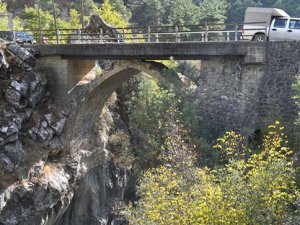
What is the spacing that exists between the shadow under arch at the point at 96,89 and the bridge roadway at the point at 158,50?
976mm

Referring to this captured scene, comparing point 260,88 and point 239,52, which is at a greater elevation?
point 239,52

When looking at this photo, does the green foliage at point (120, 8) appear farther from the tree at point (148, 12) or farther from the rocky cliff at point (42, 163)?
the rocky cliff at point (42, 163)

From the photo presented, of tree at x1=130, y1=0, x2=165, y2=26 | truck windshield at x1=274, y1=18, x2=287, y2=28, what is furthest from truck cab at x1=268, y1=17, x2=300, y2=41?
tree at x1=130, y1=0, x2=165, y2=26

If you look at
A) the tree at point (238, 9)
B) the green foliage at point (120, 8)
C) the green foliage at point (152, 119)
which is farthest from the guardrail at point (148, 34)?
the tree at point (238, 9)

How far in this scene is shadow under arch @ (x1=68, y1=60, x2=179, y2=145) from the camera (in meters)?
23.7

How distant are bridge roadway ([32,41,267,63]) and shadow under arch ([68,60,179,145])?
976 millimetres

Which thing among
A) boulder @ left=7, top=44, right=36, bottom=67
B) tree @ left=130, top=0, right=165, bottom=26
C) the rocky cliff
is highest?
boulder @ left=7, top=44, right=36, bottom=67

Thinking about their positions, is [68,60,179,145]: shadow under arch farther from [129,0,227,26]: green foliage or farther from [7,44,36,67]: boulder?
[129,0,227,26]: green foliage

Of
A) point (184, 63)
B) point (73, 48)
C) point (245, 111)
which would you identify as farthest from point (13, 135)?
point (184, 63)

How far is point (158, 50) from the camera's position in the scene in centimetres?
2194

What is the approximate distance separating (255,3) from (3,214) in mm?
77455

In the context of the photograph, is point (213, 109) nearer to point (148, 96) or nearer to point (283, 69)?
point (283, 69)

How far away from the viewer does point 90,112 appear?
28.2 m

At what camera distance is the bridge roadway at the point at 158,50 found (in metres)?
19.6
